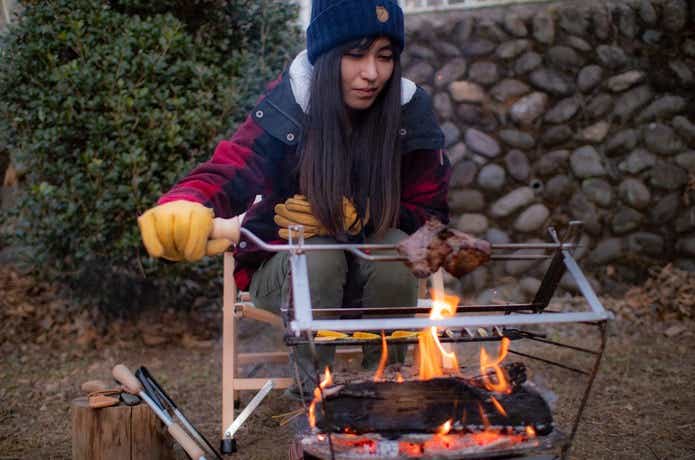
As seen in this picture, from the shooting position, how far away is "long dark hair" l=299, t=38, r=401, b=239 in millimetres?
2580

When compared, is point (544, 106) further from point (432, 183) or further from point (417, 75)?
point (432, 183)

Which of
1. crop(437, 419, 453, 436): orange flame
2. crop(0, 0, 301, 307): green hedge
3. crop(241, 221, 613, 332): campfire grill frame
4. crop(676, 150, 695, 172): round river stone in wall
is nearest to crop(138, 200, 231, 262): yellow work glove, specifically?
crop(241, 221, 613, 332): campfire grill frame

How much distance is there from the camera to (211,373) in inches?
169

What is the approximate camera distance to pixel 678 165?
17.4 feet

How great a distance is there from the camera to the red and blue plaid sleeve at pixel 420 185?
2885 mm

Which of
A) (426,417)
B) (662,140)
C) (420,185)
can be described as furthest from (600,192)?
(426,417)

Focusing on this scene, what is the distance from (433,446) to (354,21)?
4.79 ft

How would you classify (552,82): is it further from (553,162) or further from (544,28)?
(553,162)

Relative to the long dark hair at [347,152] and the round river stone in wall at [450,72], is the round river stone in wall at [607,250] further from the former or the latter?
the long dark hair at [347,152]

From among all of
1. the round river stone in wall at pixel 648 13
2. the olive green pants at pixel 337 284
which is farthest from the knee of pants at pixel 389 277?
the round river stone in wall at pixel 648 13

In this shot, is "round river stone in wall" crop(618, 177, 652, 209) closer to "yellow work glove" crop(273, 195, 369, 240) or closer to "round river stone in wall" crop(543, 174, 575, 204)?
"round river stone in wall" crop(543, 174, 575, 204)

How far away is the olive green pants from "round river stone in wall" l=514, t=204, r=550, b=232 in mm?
3014

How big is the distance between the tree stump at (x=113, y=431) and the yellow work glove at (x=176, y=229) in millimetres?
799

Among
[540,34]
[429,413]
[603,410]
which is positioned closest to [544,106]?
[540,34]
